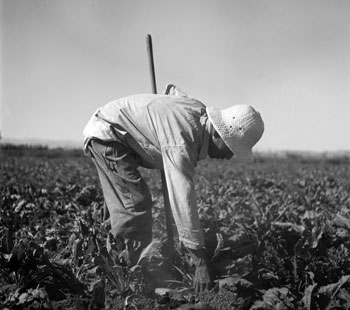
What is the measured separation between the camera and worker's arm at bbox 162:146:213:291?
233cm

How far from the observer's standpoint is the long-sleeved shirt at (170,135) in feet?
7.70

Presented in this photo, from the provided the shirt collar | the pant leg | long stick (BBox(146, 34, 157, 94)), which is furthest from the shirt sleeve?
long stick (BBox(146, 34, 157, 94))

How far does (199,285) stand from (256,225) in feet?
4.46

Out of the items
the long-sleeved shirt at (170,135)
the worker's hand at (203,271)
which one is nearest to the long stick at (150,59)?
the long-sleeved shirt at (170,135)

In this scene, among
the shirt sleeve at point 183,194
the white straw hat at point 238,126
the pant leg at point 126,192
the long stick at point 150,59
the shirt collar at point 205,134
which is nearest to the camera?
the shirt sleeve at point 183,194

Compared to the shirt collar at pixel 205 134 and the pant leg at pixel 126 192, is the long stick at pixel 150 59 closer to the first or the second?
the pant leg at pixel 126 192

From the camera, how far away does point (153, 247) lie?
2.51m

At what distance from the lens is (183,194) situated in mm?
2316

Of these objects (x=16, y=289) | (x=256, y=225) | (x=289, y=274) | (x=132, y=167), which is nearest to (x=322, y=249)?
(x=289, y=274)

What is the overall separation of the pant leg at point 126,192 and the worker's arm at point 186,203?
1.85ft

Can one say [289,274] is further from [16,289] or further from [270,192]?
[270,192]

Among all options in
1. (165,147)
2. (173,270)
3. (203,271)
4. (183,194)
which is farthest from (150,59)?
(203,271)

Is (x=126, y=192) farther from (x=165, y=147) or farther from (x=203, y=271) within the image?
(x=203, y=271)

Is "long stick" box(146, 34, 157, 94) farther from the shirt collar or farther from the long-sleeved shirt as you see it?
the shirt collar
